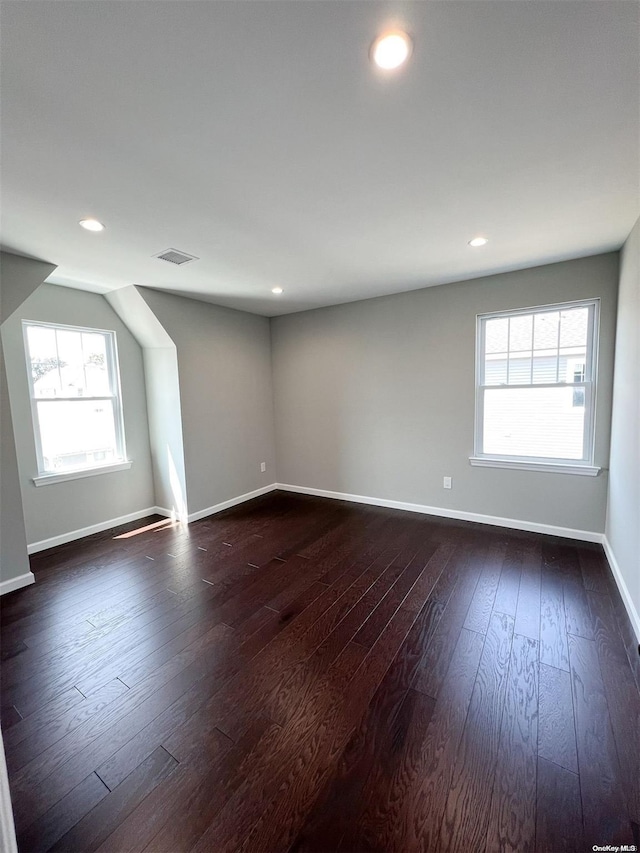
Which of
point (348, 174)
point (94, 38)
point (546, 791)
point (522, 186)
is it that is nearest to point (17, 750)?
point (546, 791)

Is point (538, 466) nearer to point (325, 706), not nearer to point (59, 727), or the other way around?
point (325, 706)

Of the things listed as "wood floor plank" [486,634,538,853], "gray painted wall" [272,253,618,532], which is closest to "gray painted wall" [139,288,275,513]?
"gray painted wall" [272,253,618,532]

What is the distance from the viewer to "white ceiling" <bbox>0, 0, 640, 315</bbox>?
1026 millimetres

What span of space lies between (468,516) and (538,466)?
881 mm

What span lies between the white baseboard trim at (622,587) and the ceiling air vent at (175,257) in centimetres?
385

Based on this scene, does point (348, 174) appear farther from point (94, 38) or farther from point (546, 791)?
point (546, 791)

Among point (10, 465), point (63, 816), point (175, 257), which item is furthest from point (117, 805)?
point (175, 257)

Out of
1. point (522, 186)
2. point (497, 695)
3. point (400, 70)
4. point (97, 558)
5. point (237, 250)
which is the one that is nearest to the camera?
point (400, 70)

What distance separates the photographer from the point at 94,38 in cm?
104

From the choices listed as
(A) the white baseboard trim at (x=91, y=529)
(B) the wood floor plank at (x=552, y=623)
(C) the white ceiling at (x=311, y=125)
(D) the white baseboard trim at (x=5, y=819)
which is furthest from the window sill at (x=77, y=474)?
(B) the wood floor plank at (x=552, y=623)

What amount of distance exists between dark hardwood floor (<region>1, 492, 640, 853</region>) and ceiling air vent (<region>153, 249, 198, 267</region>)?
256cm

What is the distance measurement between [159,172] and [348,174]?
93cm

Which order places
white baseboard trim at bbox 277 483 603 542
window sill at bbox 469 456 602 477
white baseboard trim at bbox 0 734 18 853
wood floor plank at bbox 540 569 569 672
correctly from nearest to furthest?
white baseboard trim at bbox 0 734 18 853 → wood floor plank at bbox 540 569 569 672 → window sill at bbox 469 456 602 477 → white baseboard trim at bbox 277 483 603 542

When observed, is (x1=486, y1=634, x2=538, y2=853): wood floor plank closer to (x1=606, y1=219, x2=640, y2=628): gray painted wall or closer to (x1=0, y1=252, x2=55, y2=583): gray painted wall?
(x1=606, y1=219, x2=640, y2=628): gray painted wall
